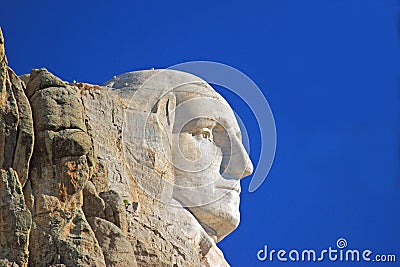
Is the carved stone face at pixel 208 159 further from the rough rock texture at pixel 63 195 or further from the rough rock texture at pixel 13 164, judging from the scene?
the rough rock texture at pixel 13 164

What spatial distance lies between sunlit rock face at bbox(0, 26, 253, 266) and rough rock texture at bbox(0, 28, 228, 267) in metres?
0.03

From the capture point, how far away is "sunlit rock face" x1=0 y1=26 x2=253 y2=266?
3941 centimetres

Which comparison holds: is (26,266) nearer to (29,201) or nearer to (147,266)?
(29,201)

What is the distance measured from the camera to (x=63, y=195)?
40406 millimetres

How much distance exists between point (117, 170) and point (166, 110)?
4.03 meters

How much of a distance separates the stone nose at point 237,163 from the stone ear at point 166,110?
2.74m

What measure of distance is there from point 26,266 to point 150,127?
11.9 meters

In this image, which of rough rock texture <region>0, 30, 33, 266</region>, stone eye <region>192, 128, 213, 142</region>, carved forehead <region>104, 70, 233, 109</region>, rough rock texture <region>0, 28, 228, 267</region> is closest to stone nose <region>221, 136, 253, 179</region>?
stone eye <region>192, 128, 213, 142</region>

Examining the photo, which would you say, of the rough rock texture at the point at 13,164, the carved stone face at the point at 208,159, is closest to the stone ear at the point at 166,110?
the carved stone face at the point at 208,159

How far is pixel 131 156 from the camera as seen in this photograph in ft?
159

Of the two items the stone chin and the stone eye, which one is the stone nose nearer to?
the stone chin

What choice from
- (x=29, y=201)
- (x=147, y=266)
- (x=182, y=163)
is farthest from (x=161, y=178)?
(x=29, y=201)

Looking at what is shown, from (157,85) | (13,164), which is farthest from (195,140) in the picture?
(13,164)

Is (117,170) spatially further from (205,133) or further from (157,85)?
(205,133)
